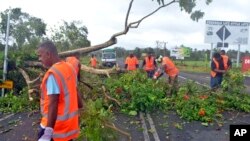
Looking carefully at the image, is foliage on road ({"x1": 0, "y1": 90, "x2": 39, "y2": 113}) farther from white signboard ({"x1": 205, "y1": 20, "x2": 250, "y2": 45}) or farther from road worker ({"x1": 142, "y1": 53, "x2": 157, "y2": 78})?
white signboard ({"x1": 205, "y1": 20, "x2": 250, "y2": 45})

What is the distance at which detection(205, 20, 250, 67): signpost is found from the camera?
27.7 m

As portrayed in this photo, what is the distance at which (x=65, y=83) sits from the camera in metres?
4.52

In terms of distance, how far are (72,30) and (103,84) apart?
18193 mm

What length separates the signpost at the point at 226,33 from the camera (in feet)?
90.8

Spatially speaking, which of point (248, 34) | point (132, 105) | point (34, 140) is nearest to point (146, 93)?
point (132, 105)

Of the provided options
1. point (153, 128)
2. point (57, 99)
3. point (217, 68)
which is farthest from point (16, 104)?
point (217, 68)

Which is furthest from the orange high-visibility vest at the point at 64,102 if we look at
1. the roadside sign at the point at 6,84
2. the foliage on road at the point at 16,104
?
the roadside sign at the point at 6,84

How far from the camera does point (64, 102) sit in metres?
4.53

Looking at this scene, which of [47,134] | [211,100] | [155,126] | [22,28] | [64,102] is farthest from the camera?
[22,28]

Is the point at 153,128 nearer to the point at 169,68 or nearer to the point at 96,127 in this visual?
the point at 96,127

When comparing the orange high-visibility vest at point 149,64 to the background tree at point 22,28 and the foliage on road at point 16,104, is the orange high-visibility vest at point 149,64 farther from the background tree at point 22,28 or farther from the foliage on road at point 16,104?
the foliage on road at point 16,104

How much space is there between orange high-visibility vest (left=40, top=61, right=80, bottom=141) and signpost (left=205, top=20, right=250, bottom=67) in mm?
23857

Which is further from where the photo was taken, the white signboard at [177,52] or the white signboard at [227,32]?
the white signboard at [177,52]

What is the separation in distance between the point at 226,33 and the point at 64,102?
80.4ft
